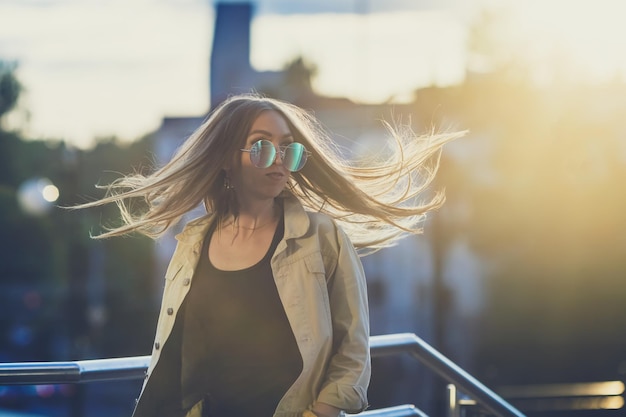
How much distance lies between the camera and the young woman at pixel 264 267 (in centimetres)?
243

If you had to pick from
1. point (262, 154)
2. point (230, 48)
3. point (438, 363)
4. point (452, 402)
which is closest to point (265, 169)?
point (262, 154)

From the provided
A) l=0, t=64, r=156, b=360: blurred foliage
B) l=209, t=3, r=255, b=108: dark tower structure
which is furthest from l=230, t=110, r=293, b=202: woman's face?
l=209, t=3, r=255, b=108: dark tower structure

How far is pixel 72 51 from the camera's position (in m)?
47.7

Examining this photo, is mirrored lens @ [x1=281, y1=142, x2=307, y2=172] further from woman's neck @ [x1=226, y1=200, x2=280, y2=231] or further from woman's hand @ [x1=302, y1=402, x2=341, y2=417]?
woman's hand @ [x1=302, y1=402, x2=341, y2=417]

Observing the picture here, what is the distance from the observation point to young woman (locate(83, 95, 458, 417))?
7.98 feet

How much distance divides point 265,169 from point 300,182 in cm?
21

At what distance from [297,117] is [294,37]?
42039mm

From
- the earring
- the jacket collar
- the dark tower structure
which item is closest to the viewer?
the jacket collar

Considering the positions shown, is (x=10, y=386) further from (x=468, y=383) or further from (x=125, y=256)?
(x=125, y=256)

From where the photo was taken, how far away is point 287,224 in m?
2.57

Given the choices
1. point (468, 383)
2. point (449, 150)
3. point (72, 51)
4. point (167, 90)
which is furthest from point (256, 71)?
point (468, 383)

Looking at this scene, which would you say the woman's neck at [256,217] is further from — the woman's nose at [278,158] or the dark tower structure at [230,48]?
the dark tower structure at [230,48]

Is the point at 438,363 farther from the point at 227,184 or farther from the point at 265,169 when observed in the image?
the point at 265,169

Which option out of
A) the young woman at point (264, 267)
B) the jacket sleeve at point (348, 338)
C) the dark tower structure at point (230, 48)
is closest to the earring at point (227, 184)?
the young woman at point (264, 267)
